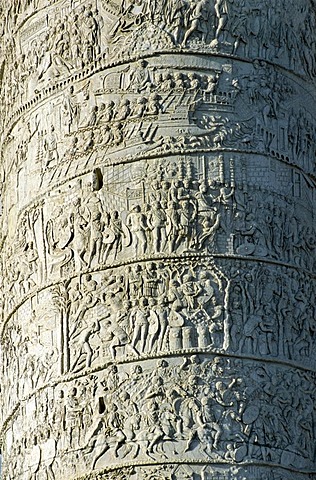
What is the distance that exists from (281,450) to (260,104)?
1593mm

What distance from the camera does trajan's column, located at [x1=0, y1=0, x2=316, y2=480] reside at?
959cm

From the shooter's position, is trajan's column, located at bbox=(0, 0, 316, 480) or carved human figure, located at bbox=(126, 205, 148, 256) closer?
trajan's column, located at bbox=(0, 0, 316, 480)

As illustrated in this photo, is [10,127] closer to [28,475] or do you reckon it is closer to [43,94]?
[43,94]

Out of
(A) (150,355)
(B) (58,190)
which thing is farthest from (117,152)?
(A) (150,355)

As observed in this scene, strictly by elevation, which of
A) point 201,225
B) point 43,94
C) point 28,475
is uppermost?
point 43,94

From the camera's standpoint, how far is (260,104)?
401 inches

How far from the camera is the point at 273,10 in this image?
1042 cm

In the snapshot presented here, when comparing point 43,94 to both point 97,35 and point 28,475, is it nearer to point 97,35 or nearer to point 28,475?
point 97,35

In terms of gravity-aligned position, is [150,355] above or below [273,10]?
below

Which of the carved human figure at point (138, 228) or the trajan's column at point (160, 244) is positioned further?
the carved human figure at point (138, 228)

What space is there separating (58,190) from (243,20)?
1.15m

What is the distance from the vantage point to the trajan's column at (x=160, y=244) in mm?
9586

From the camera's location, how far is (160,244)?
9836 millimetres

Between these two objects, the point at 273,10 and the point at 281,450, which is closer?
the point at 281,450
